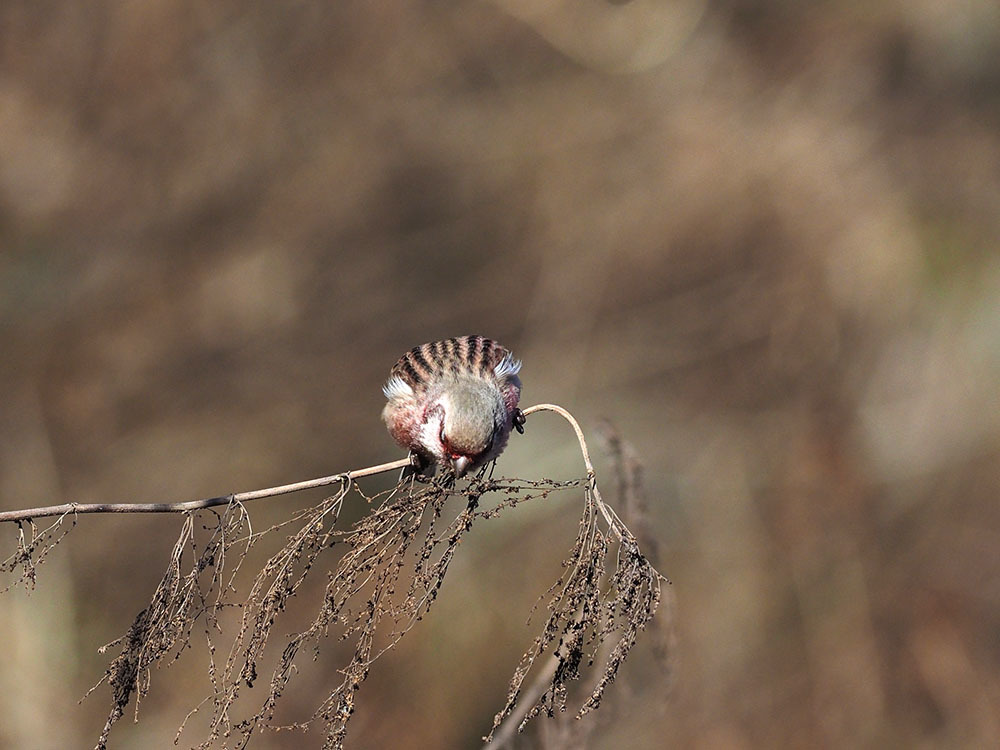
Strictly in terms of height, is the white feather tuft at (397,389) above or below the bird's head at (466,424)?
above

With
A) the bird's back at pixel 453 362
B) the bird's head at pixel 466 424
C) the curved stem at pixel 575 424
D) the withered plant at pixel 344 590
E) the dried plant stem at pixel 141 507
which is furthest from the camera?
the bird's back at pixel 453 362

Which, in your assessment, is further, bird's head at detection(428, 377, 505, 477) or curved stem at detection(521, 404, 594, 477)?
bird's head at detection(428, 377, 505, 477)

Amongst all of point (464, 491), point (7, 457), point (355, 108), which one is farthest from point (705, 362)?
point (464, 491)

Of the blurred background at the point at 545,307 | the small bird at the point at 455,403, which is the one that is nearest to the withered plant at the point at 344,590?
the small bird at the point at 455,403

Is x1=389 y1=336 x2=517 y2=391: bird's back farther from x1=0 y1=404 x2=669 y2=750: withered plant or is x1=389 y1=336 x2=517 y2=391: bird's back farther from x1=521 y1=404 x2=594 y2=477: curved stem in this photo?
x1=0 y1=404 x2=669 y2=750: withered plant

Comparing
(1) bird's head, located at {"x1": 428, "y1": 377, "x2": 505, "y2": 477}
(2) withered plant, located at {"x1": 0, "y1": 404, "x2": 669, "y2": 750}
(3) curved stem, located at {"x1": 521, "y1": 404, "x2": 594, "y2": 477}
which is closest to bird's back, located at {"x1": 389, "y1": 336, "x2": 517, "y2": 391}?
(1) bird's head, located at {"x1": 428, "y1": 377, "x2": 505, "y2": 477}

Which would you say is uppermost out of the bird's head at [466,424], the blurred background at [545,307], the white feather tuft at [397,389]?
the blurred background at [545,307]

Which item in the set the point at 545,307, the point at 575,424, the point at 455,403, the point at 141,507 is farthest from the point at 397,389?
the point at 545,307

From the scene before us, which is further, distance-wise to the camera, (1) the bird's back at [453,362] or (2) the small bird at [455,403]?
(1) the bird's back at [453,362]

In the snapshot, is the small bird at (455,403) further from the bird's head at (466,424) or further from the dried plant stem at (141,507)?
the dried plant stem at (141,507)
